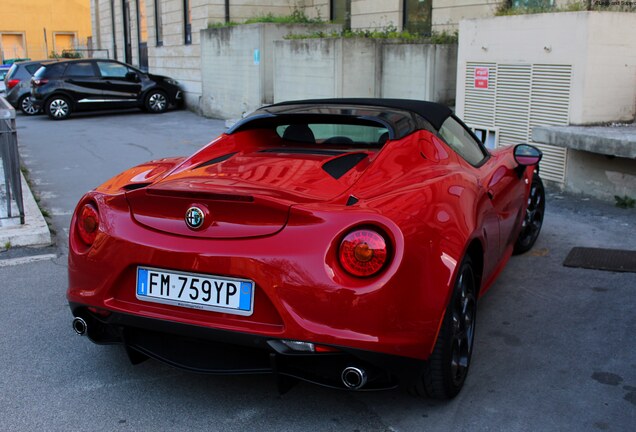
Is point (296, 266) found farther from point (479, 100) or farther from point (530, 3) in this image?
point (530, 3)

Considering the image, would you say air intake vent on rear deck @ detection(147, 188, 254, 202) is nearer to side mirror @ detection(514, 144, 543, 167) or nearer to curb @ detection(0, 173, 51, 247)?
side mirror @ detection(514, 144, 543, 167)

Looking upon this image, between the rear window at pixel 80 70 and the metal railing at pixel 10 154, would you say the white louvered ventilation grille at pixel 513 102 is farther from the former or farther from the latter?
the rear window at pixel 80 70

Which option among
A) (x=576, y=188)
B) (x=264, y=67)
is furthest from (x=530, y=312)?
(x=264, y=67)

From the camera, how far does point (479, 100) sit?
913 centimetres

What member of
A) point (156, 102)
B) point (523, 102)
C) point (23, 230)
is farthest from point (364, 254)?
point (156, 102)

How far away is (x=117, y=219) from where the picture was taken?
329cm

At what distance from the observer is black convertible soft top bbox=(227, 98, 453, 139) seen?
389 centimetres

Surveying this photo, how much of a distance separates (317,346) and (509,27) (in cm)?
681

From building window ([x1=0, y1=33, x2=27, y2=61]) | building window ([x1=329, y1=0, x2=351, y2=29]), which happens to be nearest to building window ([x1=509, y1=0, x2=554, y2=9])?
building window ([x1=329, y1=0, x2=351, y2=29])

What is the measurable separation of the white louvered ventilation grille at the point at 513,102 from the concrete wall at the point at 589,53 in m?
0.17

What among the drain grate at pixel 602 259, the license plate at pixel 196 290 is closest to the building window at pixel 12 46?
the drain grate at pixel 602 259

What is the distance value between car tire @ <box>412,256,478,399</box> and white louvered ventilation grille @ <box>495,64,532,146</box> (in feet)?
17.6

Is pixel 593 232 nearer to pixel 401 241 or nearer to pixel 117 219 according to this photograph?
pixel 401 241

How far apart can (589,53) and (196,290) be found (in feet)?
20.0
